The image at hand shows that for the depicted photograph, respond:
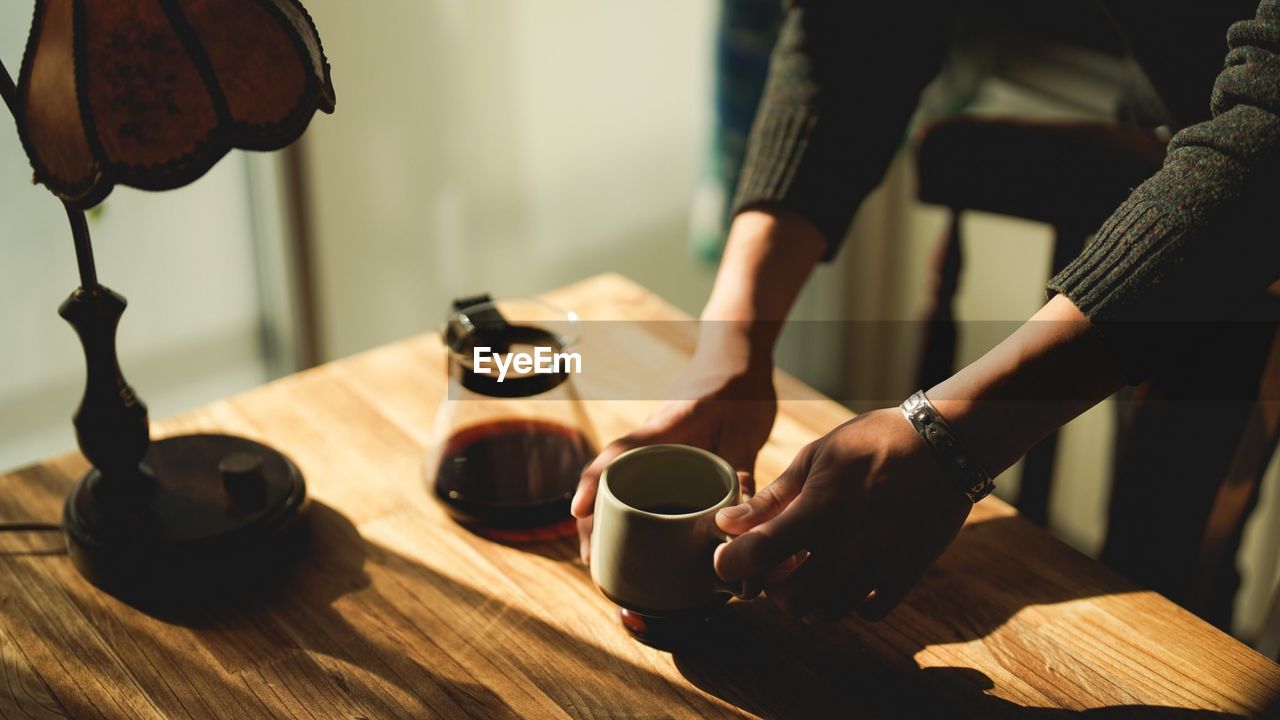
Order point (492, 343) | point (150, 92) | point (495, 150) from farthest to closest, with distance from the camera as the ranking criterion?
1. point (495, 150)
2. point (492, 343)
3. point (150, 92)

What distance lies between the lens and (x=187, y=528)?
2.83 ft

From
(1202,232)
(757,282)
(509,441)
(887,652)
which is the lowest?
(887,652)

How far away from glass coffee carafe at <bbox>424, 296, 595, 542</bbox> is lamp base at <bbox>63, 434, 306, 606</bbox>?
0.13 meters

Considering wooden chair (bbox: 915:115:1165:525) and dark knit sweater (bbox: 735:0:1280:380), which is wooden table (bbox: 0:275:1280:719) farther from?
wooden chair (bbox: 915:115:1165:525)

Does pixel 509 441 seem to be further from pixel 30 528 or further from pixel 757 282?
pixel 30 528

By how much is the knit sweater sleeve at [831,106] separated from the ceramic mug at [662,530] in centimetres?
37

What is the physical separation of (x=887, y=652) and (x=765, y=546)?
0.18m

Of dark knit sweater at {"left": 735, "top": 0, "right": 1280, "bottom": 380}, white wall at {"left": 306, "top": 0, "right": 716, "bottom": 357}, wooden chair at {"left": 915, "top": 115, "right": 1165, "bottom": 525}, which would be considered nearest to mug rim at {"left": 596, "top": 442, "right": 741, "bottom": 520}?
dark knit sweater at {"left": 735, "top": 0, "right": 1280, "bottom": 380}

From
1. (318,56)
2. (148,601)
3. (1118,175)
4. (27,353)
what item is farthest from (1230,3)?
(27,353)

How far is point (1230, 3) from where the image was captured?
1.04m

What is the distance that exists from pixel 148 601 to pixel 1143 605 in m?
0.78

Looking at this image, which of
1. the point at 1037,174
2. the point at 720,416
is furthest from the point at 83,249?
the point at 1037,174

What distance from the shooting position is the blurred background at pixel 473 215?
69.1 inches

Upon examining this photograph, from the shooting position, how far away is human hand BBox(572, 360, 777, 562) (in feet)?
3.01
